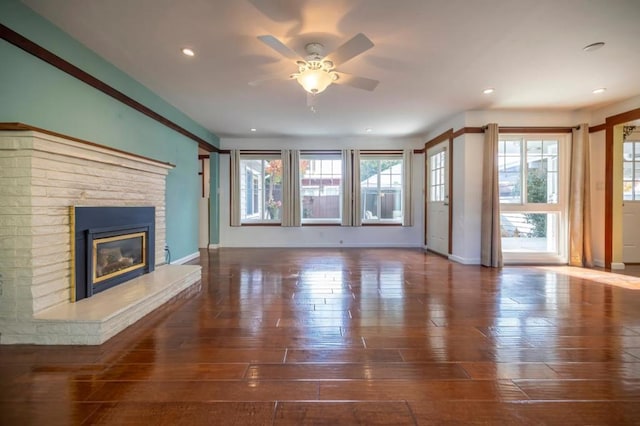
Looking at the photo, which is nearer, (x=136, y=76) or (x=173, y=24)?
(x=173, y=24)

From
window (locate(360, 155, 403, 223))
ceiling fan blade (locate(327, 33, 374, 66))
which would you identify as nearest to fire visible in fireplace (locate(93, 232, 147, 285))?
ceiling fan blade (locate(327, 33, 374, 66))

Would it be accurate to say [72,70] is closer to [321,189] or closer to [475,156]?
[321,189]

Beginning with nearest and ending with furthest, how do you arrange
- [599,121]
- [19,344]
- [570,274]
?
1. [19,344]
2. [570,274]
3. [599,121]

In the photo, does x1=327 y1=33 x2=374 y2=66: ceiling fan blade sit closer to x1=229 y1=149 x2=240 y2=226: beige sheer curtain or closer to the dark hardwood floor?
the dark hardwood floor

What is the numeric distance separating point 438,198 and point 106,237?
5642mm

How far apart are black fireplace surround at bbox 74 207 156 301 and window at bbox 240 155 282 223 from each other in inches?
131

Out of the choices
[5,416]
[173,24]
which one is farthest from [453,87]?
[5,416]

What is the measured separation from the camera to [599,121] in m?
4.71

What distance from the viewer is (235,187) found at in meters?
6.62

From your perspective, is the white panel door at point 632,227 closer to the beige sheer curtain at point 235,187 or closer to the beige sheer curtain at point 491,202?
the beige sheer curtain at point 491,202

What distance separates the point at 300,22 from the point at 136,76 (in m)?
2.29

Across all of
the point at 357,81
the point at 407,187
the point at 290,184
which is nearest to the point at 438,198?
the point at 407,187

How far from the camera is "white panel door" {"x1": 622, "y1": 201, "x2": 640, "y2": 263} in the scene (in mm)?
4934

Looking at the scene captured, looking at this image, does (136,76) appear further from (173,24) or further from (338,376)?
(338,376)
